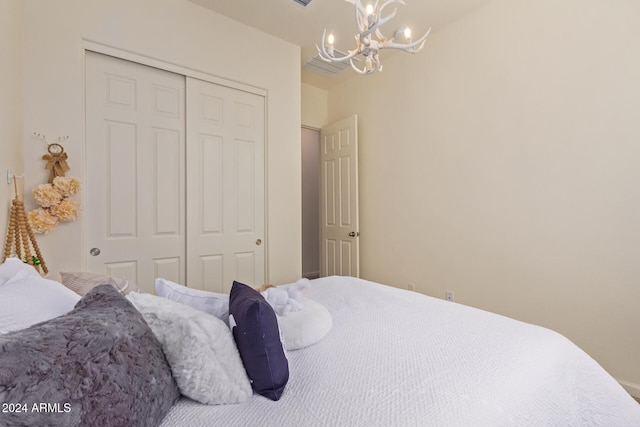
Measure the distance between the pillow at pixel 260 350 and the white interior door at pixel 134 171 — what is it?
1847mm

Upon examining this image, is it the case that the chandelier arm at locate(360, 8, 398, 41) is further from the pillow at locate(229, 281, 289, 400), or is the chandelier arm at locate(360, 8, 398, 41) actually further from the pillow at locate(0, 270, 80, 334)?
the pillow at locate(0, 270, 80, 334)

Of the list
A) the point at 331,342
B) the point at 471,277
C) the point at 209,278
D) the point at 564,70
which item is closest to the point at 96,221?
the point at 209,278

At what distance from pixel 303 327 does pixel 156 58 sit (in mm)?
2434

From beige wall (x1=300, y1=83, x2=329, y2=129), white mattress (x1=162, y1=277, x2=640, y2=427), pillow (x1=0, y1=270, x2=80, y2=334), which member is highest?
beige wall (x1=300, y1=83, x2=329, y2=129)

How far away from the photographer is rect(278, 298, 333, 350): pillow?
3.58 feet

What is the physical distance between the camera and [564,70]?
6.73ft

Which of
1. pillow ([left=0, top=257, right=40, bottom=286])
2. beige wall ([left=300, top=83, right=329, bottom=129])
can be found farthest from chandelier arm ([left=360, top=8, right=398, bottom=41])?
beige wall ([left=300, top=83, right=329, bottom=129])

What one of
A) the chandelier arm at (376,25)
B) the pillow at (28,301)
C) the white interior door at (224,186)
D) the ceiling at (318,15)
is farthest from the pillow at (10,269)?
the ceiling at (318,15)

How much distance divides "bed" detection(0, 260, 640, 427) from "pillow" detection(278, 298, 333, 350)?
0.03 m

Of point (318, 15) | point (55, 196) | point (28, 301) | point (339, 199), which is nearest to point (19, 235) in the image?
point (55, 196)

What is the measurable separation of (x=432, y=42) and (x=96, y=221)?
3346 mm

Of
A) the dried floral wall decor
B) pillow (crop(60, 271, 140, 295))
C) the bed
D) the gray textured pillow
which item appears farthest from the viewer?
the dried floral wall decor

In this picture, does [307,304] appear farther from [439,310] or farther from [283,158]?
[283,158]

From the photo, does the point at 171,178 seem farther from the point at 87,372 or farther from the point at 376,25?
the point at 87,372
